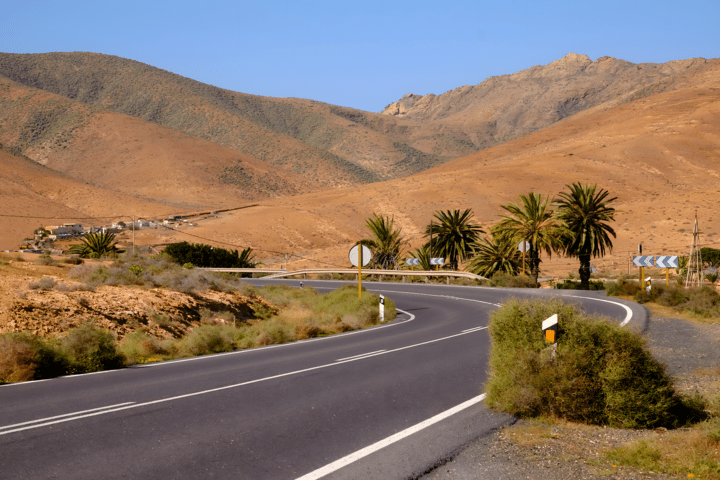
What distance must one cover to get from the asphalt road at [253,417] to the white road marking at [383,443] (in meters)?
0.02

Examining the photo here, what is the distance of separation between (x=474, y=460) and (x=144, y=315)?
14522 millimetres

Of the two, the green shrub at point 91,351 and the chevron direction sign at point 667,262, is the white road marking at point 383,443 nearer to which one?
the green shrub at point 91,351

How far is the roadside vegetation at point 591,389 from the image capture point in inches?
273

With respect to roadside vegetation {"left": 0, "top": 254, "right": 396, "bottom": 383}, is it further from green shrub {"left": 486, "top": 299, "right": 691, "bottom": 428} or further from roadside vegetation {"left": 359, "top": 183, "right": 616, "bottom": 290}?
roadside vegetation {"left": 359, "top": 183, "right": 616, "bottom": 290}

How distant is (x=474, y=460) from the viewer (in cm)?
603

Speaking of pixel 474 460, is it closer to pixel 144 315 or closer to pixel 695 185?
pixel 144 315

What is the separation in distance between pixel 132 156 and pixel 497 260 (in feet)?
368

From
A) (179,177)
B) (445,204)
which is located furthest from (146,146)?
(445,204)

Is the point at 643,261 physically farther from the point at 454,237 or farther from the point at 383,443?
the point at 383,443

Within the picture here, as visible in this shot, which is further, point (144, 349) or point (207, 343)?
point (207, 343)

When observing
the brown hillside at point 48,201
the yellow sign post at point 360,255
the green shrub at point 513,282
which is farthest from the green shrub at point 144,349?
the brown hillside at point 48,201

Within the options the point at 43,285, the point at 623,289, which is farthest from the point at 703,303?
the point at 43,285

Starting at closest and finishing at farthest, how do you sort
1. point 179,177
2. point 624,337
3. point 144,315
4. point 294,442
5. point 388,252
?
point 294,442 → point 624,337 → point 144,315 → point 388,252 → point 179,177

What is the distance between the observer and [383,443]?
6574 millimetres
